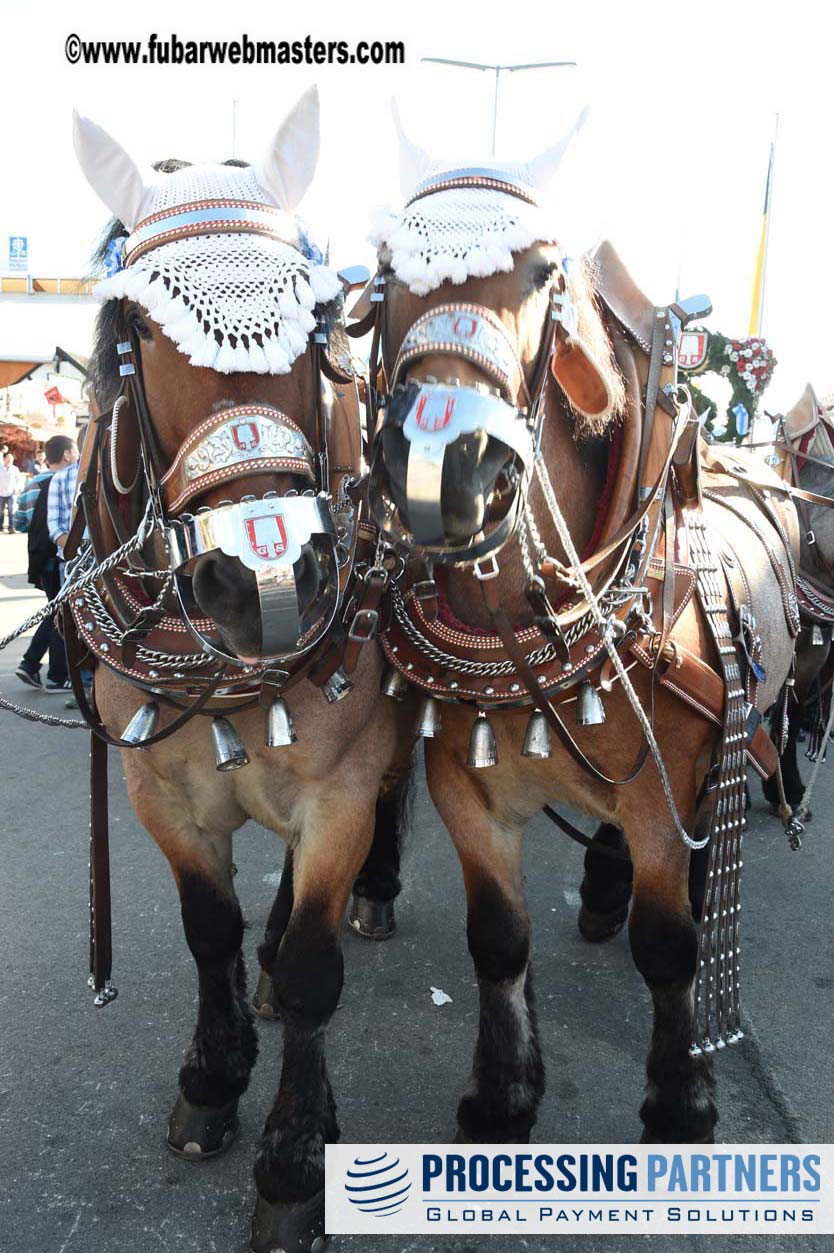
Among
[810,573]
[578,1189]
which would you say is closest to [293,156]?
[578,1189]

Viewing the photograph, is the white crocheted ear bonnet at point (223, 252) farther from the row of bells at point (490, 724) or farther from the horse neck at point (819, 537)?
the horse neck at point (819, 537)

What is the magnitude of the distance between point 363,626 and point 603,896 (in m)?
1.78

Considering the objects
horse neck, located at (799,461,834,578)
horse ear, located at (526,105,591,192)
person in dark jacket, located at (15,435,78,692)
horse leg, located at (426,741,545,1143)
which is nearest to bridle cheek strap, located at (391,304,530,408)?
horse ear, located at (526,105,591,192)

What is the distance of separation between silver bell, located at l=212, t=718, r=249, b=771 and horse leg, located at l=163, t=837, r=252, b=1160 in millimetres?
416

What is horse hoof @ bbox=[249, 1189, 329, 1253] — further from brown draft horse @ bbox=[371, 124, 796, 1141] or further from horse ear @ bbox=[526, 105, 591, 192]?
horse ear @ bbox=[526, 105, 591, 192]

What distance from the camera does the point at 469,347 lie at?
4.75 ft

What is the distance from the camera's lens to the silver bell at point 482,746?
6.56 ft

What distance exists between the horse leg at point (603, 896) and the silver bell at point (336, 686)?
155cm

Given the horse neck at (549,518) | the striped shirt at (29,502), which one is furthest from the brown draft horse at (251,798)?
the striped shirt at (29,502)

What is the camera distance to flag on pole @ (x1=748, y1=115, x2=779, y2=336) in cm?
1455

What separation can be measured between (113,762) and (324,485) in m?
4.15

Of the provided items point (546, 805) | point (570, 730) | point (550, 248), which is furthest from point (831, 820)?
point (550, 248)

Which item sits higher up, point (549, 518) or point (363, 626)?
point (549, 518)

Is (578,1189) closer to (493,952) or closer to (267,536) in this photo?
(493,952)
